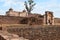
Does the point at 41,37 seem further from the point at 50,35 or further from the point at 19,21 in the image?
the point at 19,21

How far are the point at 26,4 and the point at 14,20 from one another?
68.0ft

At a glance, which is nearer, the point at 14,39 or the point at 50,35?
the point at 14,39

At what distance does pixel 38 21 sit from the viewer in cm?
2344

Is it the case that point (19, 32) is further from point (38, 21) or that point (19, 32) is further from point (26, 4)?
point (26, 4)

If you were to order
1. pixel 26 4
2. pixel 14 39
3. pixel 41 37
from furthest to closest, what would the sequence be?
pixel 26 4 → pixel 41 37 → pixel 14 39

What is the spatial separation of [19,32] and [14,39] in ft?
26.0

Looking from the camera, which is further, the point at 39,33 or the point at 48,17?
the point at 48,17

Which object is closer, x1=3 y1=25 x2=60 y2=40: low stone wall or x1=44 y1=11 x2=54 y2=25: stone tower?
x1=3 y1=25 x2=60 y2=40: low stone wall

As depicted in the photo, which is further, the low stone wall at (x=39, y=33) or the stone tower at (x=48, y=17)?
the stone tower at (x=48, y=17)

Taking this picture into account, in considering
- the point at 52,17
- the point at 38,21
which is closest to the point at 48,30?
the point at 38,21

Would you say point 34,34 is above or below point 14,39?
below

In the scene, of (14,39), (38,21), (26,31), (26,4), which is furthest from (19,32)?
(26,4)

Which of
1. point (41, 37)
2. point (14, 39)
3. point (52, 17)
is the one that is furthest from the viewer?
point (52, 17)

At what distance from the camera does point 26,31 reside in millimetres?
13281
